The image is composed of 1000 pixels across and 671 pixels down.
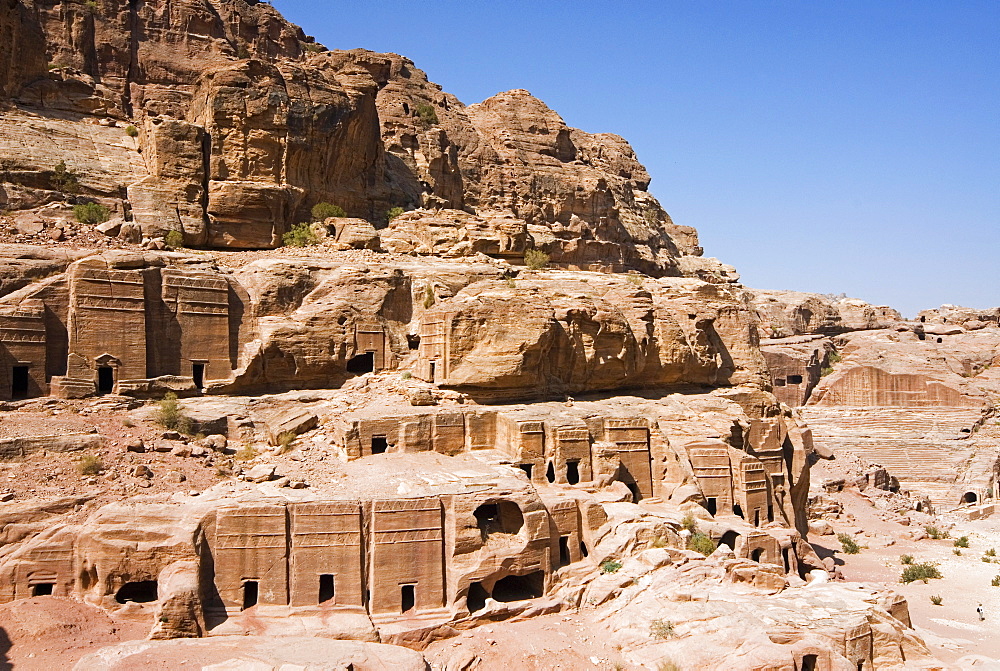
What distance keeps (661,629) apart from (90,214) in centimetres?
1967

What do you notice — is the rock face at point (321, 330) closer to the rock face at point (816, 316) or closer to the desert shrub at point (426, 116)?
the desert shrub at point (426, 116)

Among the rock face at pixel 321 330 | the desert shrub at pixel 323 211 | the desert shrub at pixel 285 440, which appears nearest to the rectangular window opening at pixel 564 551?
the rock face at pixel 321 330

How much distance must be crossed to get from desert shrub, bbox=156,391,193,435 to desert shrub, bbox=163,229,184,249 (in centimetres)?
691

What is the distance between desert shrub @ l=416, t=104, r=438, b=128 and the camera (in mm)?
40209

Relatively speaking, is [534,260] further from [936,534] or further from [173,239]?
[936,534]

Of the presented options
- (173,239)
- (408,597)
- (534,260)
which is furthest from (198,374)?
(534,260)

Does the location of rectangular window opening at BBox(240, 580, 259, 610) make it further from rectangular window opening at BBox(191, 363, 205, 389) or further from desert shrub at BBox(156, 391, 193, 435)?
rectangular window opening at BBox(191, 363, 205, 389)

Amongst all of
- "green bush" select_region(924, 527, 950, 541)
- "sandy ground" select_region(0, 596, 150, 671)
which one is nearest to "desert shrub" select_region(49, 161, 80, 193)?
"sandy ground" select_region(0, 596, 150, 671)

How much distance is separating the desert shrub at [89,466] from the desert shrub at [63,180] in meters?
12.1

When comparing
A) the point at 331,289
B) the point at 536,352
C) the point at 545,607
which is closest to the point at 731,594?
the point at 545,607

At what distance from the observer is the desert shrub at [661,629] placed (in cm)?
1538

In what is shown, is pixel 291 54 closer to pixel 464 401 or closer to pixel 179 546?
pixel 464 401

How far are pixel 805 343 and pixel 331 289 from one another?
130ft

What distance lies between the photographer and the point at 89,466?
16.7 meters
